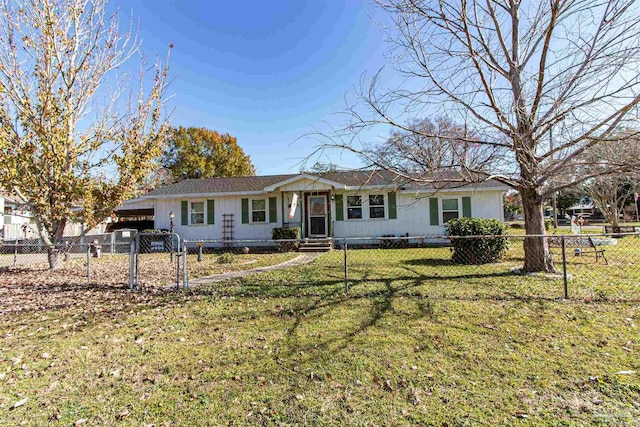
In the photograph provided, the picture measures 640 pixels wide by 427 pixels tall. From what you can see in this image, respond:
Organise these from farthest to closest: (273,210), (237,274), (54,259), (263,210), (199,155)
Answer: (199,155) < (263,210) < (273,210) < (54,259) < (237,274)

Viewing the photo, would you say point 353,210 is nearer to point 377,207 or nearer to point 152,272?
point 377,207

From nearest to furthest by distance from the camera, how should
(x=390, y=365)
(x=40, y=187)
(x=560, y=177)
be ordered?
(x=390, y=365) < (x=560, y=177) < (x=40, y=187)

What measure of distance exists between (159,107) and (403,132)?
623 cm

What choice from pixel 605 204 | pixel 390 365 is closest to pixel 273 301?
pixel 390 365

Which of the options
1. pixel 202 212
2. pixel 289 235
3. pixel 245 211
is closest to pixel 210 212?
pixel 202 212

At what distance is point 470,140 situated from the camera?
18.1 ft

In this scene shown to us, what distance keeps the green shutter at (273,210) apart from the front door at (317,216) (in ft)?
5.68

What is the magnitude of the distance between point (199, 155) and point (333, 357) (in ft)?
115

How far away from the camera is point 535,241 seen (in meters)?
7.07

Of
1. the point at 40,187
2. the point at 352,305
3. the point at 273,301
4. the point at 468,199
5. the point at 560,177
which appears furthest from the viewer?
the point at 468,199

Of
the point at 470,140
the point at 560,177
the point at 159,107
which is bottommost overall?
the point at 560,177

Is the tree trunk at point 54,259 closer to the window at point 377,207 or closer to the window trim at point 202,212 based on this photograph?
the window trim at point 202,212

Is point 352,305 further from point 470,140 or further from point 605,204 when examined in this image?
point 605,204

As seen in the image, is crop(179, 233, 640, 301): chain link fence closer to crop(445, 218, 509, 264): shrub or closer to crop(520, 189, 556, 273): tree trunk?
crop(445, 218, 509, 264): shrub
